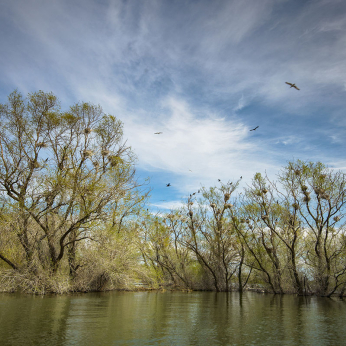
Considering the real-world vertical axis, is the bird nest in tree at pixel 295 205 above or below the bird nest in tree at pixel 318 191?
below

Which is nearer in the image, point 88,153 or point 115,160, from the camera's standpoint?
point 88,153

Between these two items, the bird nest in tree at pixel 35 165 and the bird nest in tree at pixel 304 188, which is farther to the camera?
the bird nest in tree at pixel 304 188

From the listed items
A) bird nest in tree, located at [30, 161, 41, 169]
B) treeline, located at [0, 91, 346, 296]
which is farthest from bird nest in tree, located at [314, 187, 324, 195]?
bird nest in tree, located at [30, 161, 41, 169]

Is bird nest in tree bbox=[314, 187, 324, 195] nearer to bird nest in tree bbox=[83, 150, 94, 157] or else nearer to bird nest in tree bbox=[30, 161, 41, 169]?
bird nest in tree bbox=[83, 150, 94, 157]

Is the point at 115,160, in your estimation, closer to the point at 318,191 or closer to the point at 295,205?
the point at 295,205

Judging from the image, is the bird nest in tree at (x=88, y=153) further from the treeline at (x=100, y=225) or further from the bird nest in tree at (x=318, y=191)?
the bird nest in tree at (x=318, y=191)

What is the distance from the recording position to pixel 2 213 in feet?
53.0

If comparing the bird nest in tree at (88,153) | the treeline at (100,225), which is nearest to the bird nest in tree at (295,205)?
the treeline at (100,225)

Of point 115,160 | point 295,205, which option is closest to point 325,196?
point 295,205

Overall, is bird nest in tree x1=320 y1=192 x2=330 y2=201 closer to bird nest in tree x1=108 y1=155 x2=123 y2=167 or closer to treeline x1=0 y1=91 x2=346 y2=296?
treeline x1=0 y1=91 x2=346 y2=296

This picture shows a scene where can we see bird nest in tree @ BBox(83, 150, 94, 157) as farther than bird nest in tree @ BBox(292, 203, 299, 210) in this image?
No

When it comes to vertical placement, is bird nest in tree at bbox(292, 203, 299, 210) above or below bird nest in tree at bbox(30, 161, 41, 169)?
below

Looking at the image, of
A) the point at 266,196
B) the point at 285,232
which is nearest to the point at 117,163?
the point at 266,196

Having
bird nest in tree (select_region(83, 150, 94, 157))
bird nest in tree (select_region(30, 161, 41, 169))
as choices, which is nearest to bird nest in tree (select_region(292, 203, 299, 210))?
bird nest in tree (select_region(83, 150, 94, 157))
